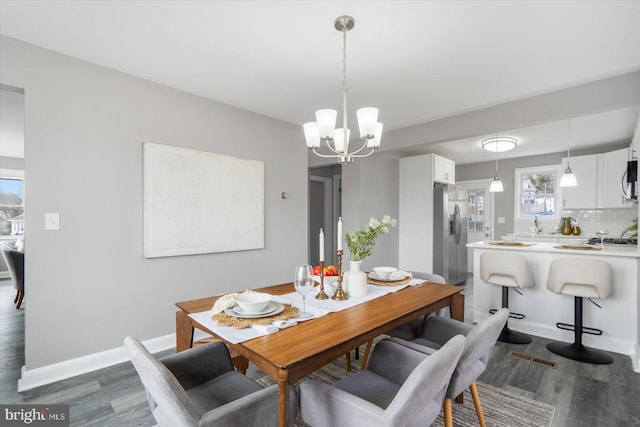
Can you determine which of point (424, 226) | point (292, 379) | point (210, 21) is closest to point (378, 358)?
point (292, 379)

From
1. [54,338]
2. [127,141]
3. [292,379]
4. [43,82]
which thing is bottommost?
[54,338]

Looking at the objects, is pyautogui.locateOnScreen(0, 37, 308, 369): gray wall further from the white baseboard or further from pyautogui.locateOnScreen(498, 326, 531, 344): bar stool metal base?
pyautogui.locateOnScreen(498, 326, 531, 344): bar stool metal base

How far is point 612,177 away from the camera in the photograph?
4.68 meters

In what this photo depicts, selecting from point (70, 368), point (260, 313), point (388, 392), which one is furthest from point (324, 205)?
point (388, 392)

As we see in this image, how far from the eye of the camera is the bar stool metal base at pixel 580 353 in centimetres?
259

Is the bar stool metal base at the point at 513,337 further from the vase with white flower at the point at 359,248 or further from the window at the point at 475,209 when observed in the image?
the window at the point at 475,209

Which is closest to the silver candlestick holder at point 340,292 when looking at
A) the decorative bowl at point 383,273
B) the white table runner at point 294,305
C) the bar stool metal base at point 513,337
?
the white table runner at point 294,305

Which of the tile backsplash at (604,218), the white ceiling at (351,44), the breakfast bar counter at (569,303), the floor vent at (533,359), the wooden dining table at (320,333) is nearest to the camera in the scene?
the wooden dining table at (320,333)

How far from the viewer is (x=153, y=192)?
106 inches

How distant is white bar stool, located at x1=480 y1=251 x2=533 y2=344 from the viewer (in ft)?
9.78

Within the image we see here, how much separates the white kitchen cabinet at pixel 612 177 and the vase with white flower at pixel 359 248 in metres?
4.86

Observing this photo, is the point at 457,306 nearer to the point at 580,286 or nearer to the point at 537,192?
the point at 580,286

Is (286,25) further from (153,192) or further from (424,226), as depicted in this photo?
(424,226)

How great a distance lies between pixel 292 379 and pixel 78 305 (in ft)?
7.09
